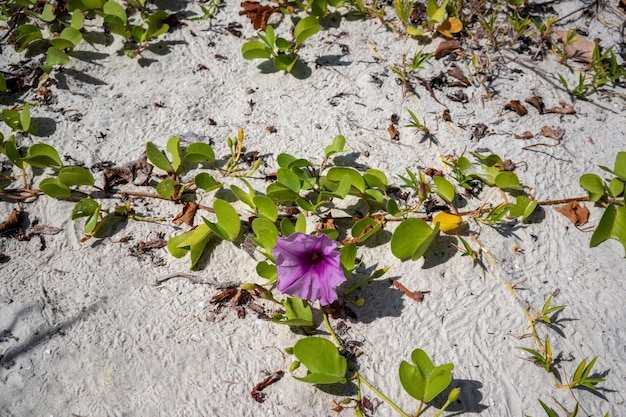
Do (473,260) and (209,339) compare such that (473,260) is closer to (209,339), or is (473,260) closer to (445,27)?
(209,339)

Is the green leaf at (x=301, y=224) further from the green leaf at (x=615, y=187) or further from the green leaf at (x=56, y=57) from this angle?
the green leaf at (x=56, y=57)

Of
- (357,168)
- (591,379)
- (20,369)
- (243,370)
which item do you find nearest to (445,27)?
(357,168)

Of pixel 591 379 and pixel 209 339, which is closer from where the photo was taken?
pixel 591 379

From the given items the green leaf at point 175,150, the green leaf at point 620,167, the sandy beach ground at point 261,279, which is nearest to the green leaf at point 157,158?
the green leaf at point 175,150

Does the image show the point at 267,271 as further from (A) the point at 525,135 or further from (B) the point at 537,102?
(B) the point at 537,102

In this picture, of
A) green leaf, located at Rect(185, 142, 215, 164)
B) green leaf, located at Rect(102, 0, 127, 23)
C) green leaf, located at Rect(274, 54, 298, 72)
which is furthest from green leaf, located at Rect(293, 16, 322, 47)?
green leaf, located at Rect(102, 0, 127, 23)

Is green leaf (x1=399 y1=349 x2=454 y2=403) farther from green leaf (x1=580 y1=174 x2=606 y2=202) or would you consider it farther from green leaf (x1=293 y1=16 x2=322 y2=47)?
green leaf (x1=293 y1=16 x2=322 y2=47)

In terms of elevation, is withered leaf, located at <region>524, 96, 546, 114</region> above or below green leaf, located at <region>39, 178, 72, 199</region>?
above
